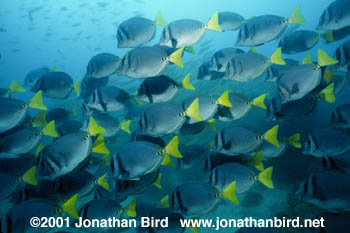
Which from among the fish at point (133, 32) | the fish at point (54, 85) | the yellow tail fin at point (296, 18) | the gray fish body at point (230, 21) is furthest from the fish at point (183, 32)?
the fish at point (54, 85)

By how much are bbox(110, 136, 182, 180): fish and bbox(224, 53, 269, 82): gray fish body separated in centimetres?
173

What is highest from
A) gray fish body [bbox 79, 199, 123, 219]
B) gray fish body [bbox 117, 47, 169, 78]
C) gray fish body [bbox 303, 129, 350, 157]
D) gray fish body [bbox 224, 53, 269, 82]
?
gray fish body [bbox 117, 47, 169, 78]

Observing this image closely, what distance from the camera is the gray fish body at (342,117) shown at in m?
3.66

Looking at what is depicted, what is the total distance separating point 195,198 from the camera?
289 cm

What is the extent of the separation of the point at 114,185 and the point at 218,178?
142 cm

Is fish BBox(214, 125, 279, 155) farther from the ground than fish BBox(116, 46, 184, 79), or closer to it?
closer to it

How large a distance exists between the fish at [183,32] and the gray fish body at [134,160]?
2043 millimetres

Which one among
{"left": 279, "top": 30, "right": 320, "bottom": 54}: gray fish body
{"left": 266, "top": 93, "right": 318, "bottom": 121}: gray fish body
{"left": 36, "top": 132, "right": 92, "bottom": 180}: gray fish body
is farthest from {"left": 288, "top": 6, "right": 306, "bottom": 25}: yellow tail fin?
{"left": 36, "top": 132, "right": 92, "bottom": 180}: gray fish body

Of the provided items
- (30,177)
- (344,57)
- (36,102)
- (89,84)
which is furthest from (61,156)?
(344,57)

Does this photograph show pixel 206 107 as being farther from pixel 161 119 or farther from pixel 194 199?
pixel 194 199

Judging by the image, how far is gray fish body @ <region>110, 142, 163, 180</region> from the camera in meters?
2.66

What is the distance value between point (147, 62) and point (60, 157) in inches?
65.2

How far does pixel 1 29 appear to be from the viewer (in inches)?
785

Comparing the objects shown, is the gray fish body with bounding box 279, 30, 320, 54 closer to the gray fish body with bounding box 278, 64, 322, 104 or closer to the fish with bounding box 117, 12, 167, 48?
the gray fish body with bounding box 278, 64, 322, 104
